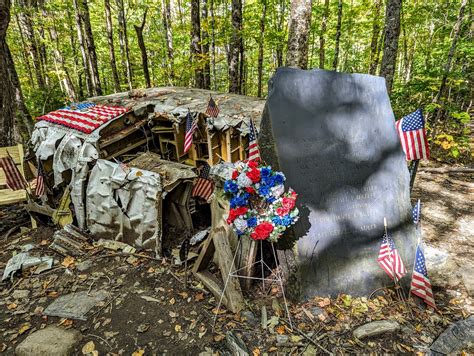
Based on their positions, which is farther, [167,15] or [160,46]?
[160,46]

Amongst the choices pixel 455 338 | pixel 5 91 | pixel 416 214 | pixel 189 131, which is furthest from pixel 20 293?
pixel 416 214

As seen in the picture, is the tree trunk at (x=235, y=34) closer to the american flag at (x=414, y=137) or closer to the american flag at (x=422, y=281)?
the american flag at (x=414, y=137)

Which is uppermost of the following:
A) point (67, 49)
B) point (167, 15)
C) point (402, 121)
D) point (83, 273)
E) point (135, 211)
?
point (167, 15)

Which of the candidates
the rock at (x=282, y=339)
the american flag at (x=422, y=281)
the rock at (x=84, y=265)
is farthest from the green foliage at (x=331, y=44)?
the rock at (x=84, y=265)

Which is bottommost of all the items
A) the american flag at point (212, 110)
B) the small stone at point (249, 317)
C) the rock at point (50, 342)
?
the rock at point (50, 342)

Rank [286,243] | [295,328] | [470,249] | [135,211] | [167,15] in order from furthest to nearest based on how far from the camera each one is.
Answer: [167,15], [135,211], [470,249], [286,243], [295,328]

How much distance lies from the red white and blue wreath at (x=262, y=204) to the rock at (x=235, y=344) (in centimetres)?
106

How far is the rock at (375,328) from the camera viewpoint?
113 inches

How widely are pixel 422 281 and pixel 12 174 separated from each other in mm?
7371

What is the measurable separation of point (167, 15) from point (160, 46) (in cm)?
387

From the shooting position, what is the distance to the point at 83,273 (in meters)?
4.33

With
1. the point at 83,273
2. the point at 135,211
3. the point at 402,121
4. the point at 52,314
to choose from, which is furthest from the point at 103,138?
the point at 402,121

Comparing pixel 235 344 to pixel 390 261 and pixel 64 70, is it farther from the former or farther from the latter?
pixel 64 70

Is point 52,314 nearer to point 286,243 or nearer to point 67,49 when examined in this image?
point 286,243
